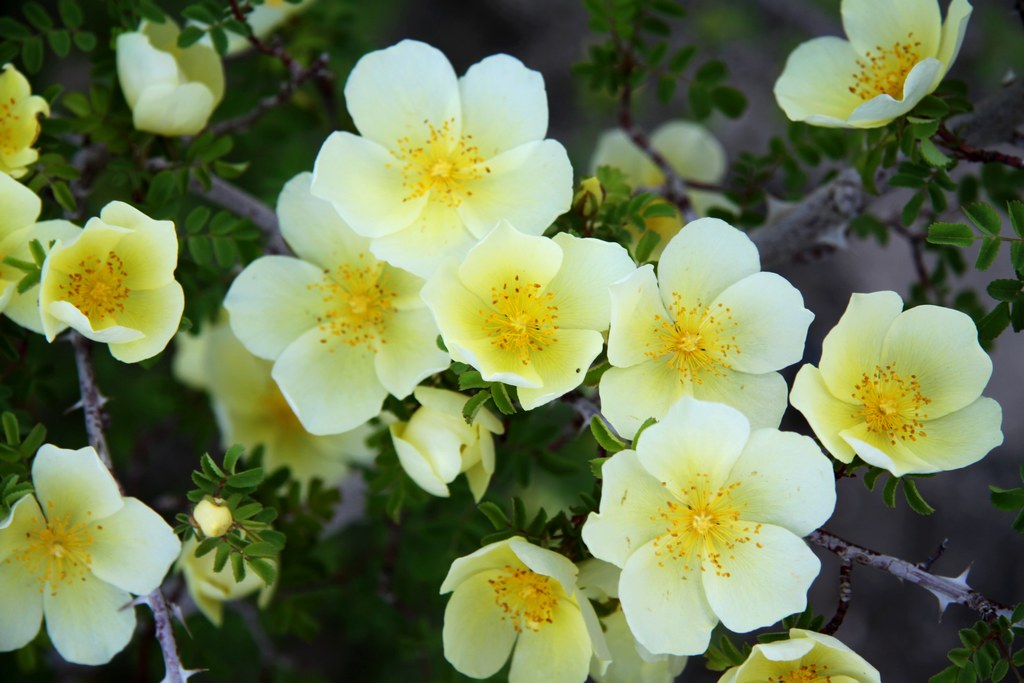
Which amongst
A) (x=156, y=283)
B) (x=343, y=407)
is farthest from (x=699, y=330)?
(x=156, y=283)

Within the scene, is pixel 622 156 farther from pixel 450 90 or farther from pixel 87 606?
pixel 87 606

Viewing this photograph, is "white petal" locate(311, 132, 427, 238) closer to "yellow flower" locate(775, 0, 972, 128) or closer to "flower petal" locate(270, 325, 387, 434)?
"flower petal" locate(270, 325, 387, 434)

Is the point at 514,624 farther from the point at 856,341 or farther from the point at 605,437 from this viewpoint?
the point at 856,341

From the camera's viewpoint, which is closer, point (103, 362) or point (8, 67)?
point (8, 67)

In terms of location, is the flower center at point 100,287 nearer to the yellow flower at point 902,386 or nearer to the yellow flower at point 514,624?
the yellow flower at point 514,624

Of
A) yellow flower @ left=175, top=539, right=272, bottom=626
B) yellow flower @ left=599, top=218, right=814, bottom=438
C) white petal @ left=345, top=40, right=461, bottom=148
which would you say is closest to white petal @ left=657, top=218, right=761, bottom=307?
yellow flower @ left=599, top=218, right=814, bottom=438

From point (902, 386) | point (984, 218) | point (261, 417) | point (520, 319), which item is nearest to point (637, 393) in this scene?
point (520, 319)

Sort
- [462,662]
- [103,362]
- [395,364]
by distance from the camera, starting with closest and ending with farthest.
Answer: [462,662]
[395,364]
[103,362]
